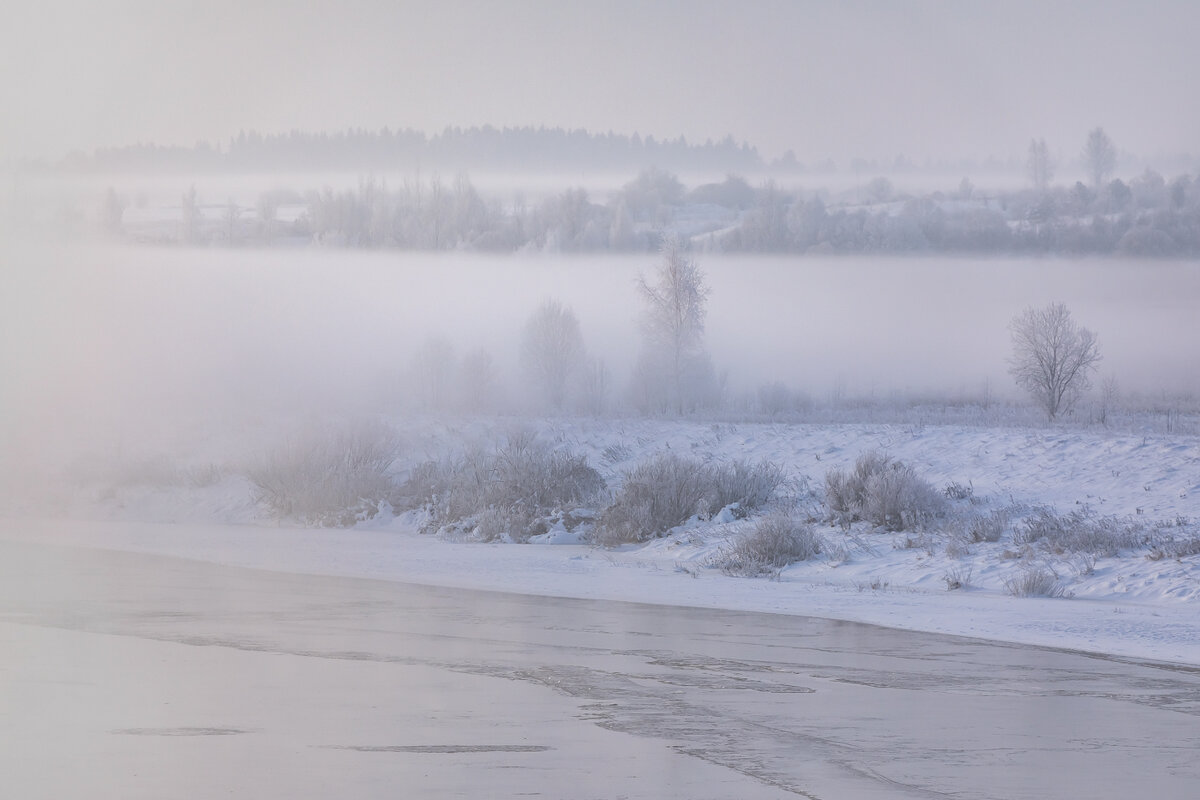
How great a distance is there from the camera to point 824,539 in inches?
1038

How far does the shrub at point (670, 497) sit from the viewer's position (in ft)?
98.8

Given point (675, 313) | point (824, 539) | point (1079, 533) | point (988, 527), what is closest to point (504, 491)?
point (824, 539)

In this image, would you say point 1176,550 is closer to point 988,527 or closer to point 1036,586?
point 1036,586

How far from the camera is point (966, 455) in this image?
33.2m

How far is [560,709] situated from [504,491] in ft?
75.0

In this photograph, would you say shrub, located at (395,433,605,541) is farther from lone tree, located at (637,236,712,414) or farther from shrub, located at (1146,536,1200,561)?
lone tree, located at (637,236,712,414)

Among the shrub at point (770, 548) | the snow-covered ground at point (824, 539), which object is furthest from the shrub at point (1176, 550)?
the shrub at point (770, 548)

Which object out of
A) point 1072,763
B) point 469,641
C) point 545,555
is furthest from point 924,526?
point 1072,763

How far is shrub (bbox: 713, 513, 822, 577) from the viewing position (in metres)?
24.5

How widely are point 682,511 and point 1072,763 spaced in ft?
70.5

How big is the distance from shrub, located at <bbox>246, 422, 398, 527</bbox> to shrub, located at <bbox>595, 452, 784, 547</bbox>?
8093 mm

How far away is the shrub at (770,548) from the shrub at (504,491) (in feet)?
26.0

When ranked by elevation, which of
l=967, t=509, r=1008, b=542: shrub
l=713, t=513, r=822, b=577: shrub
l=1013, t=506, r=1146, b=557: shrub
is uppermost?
l=1013, t=506, r=1146, b=557: shrub

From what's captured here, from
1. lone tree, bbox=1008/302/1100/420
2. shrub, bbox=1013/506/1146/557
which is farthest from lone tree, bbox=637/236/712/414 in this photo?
shrub, bbox=1013/506/1146/557
